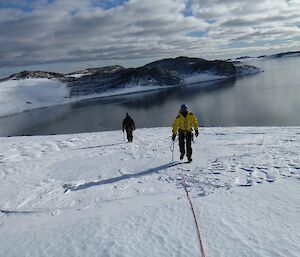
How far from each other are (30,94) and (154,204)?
121 metres

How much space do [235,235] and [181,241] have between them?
2.81 ft

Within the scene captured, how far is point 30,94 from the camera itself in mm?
119312

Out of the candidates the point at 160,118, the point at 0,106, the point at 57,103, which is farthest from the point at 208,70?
the point at 160,118

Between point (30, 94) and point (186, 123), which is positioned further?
point (30, 94)

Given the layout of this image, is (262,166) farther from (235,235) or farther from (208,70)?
(208,70)

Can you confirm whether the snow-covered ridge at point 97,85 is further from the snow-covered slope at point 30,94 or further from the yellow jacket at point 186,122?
the yellow jacket at point 186,122

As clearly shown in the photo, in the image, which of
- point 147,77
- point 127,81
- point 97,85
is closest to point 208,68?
point 147,77

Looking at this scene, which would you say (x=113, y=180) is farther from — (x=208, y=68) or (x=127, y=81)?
(x=208, y=68)

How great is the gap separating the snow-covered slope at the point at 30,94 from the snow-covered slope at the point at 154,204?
87.7 m

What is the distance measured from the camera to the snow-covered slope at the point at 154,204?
520cm

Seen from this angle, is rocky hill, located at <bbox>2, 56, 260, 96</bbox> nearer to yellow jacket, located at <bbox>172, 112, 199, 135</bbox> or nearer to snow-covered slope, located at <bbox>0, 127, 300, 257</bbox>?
snow-covered slope, located at <bbox>0, 127, 300, 257</bbox>

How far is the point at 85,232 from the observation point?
19.2ft

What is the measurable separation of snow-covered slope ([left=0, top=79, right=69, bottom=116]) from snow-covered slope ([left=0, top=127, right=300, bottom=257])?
87725 mm

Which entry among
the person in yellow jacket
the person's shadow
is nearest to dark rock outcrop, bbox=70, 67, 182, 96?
the person in yellow jacket
